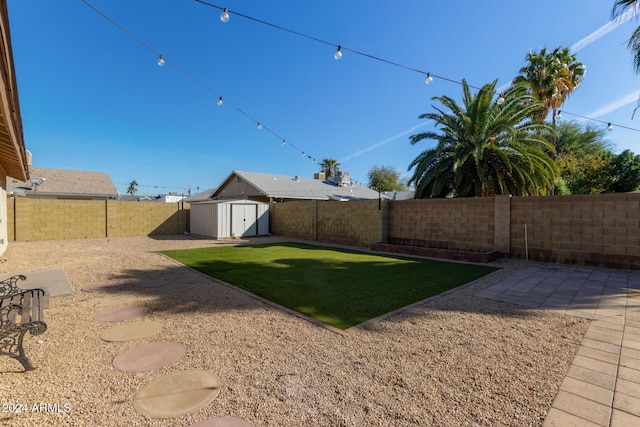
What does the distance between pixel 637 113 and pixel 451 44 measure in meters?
5.46

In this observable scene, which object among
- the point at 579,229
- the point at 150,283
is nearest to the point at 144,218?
the point at 150,283

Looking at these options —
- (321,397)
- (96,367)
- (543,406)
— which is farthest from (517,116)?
(96,367)

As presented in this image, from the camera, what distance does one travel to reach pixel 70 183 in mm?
21344

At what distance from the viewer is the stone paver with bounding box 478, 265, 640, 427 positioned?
2.26m

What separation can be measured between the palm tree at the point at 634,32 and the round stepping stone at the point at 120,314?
12473 millimetres

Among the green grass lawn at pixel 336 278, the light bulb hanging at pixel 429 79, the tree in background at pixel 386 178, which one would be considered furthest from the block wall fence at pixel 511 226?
the tree in background at pixel 386 178

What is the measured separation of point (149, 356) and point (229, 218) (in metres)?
13.2

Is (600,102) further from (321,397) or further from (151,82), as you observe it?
(151,82)

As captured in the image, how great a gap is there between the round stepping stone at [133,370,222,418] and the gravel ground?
0.23 ft

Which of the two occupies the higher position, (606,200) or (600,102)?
(600,102)

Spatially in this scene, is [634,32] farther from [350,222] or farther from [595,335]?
[350,222]

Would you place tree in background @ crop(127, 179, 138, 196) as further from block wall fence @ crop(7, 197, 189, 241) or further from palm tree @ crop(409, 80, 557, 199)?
palm tree @ crop(409, 80, 557, 199)

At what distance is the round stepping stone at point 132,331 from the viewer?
3561 millimetres

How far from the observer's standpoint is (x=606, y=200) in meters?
7.64
